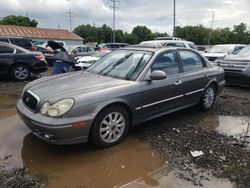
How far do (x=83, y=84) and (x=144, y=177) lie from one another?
1.73m

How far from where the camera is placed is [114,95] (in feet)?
13.0

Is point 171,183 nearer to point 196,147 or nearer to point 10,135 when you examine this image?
point 196,147

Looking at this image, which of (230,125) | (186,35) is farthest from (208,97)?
(186,35)

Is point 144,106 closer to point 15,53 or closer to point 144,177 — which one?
point 144,177

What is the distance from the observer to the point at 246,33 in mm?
70875

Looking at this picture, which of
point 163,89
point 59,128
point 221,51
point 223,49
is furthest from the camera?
point 223,49

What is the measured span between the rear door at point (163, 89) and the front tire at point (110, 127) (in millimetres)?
395

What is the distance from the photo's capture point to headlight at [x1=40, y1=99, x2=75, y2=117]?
3553 millimetres

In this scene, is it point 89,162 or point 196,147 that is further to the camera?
point 196,147

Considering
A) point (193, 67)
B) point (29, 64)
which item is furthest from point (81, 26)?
point (193, 67)


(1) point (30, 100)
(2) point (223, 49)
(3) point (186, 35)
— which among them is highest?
(3) point (186, 35)

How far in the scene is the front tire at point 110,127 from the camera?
151 inches

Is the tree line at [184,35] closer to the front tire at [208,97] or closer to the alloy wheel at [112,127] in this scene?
the front tire at [208,97]

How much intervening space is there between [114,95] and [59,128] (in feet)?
3.19
